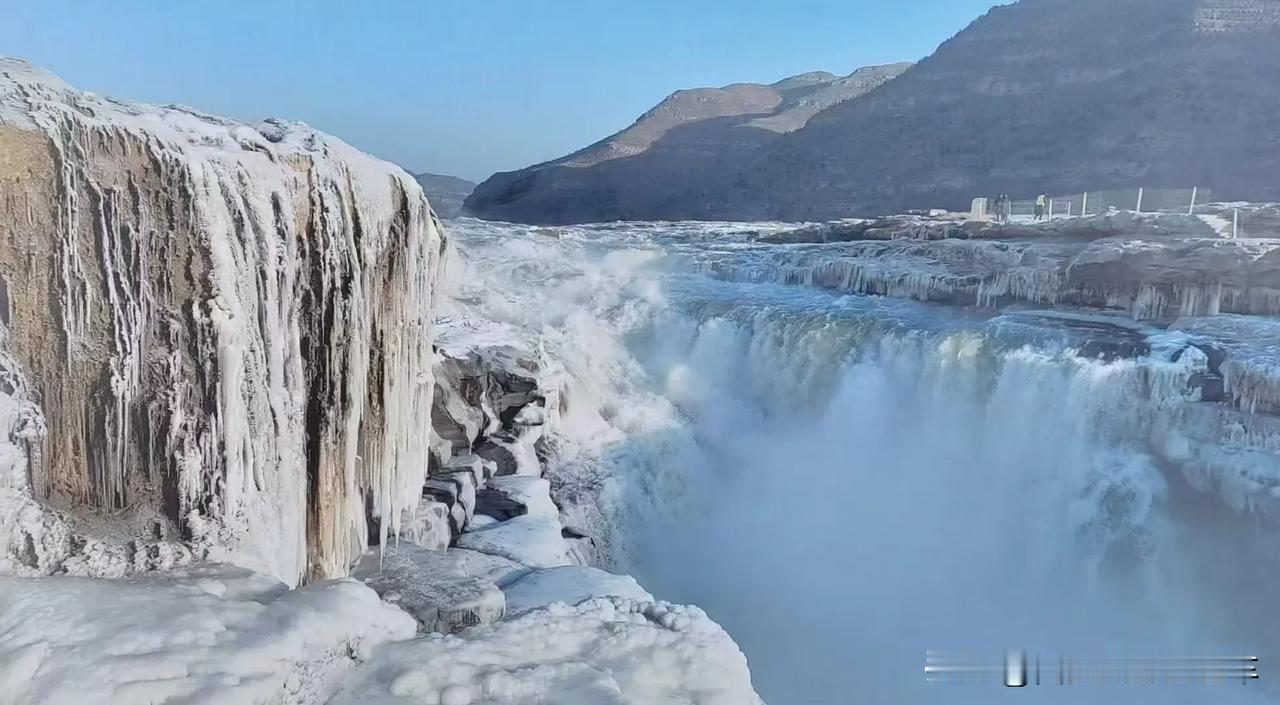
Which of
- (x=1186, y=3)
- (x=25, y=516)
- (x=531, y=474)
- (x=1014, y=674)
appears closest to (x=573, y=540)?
(x=531, y=474)

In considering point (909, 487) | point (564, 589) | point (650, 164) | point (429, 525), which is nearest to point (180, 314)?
point (564, 589)

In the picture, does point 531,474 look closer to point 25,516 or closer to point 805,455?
point 805,455

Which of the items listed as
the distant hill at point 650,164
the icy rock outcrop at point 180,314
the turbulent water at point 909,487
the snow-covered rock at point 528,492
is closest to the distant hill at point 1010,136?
the distant hill at point 650,164

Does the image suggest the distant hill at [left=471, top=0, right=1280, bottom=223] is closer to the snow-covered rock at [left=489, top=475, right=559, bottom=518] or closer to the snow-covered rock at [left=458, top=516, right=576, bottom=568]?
the snow-covered rock at [left=489, top=475, right=559, bottom=518]

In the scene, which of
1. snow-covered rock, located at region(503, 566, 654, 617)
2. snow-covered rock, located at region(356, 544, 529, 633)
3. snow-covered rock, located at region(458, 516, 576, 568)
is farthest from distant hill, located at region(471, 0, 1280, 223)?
snow-covered rock, located at region(356, 544, 529, 633)

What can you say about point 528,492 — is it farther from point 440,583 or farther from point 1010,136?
point 1010,136
